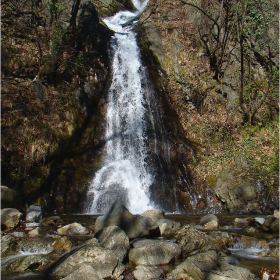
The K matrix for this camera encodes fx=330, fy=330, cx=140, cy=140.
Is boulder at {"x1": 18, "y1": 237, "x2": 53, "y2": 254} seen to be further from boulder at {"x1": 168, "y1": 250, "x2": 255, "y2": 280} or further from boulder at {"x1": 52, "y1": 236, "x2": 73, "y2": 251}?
boulder at {"x1": 168, "y1": 250, "x2": 255, "y2": 280}

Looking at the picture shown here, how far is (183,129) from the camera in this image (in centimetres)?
1598

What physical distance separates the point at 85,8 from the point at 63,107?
26.2 feet

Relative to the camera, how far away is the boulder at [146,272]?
5.13 m

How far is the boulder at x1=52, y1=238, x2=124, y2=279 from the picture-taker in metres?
5.14

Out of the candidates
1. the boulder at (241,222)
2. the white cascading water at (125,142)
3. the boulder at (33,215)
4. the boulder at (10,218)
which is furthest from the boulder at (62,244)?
the boulder at (241,222)

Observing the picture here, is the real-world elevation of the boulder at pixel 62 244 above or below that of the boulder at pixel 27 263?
above

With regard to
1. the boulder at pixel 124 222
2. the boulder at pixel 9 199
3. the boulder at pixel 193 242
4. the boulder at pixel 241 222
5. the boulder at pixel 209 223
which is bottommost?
the boulder at pixel 241 222

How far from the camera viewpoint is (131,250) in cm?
602

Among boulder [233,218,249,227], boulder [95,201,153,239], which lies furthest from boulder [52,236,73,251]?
boulder [233,218,249,227]

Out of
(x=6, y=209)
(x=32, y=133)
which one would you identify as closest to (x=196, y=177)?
(x=32, y=133)

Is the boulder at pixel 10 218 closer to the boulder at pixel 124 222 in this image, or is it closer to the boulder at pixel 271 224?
the boulder at pixel 124 222

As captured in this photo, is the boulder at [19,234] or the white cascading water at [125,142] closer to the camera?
the boulder at [19,234]

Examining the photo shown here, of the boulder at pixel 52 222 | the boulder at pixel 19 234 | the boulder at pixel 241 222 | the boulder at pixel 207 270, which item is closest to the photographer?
the boulder at pixel 207 270

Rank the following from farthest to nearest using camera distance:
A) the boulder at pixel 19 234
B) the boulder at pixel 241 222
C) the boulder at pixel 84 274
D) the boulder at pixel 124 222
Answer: the boulder at pixel 241 222
the boulder at pixel 124 222
the boulder at pixel 19 234
the boulder at pixel 84 274
